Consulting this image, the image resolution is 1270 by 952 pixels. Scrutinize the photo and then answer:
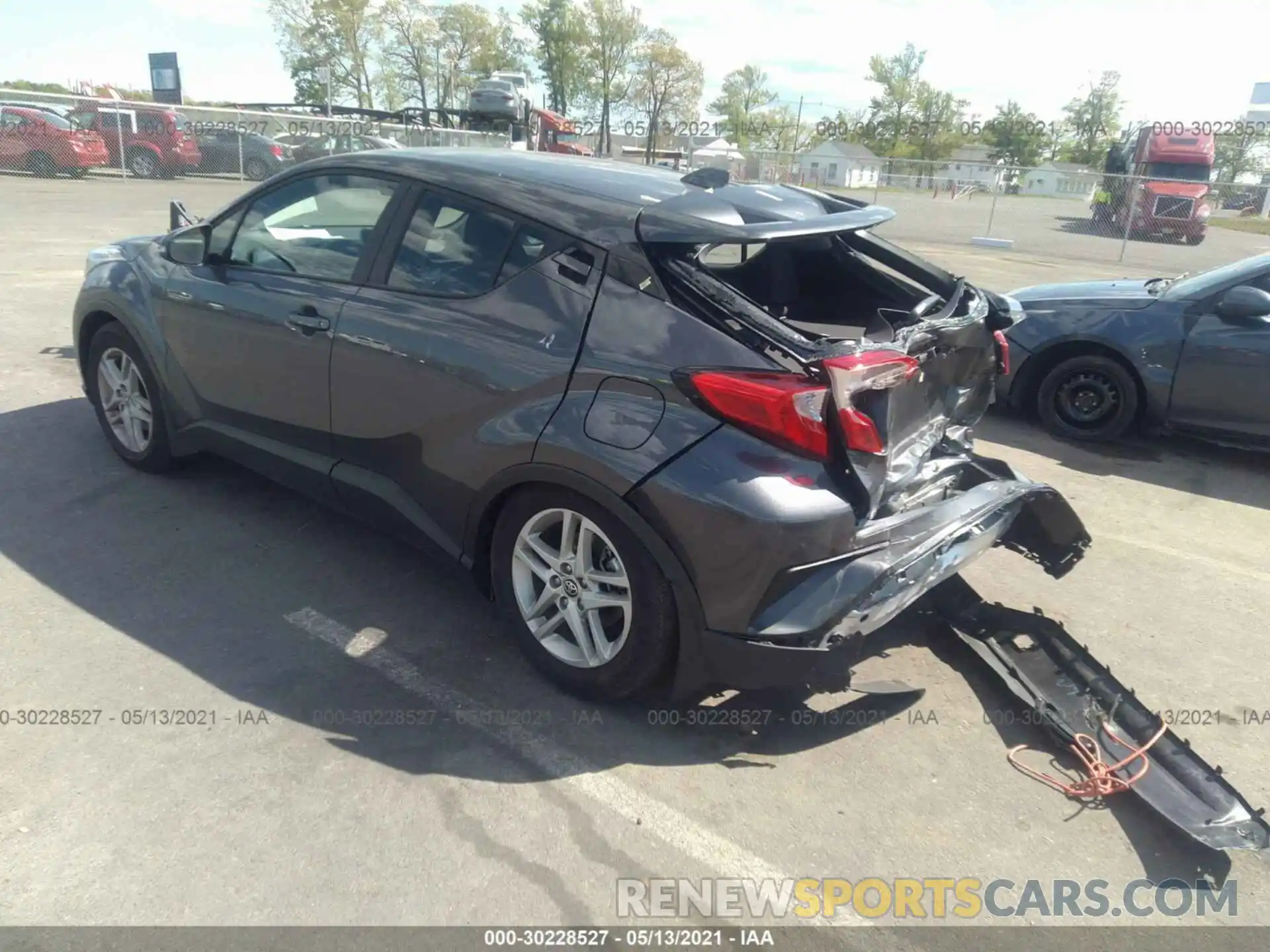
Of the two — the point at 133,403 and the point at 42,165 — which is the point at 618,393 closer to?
the point at 133,403

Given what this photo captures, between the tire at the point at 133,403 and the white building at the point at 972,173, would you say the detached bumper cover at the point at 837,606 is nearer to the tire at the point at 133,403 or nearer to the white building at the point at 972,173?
the tire at the point at 133,403

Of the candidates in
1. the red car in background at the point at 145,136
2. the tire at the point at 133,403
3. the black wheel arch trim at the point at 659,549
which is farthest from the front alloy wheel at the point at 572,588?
the red car in background at the point at 145,136

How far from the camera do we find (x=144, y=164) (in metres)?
24.9

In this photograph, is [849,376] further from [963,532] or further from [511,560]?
[511,560]

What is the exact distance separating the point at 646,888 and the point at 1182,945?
1.40 m

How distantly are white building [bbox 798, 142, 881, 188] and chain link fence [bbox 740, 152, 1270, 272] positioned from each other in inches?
4.1

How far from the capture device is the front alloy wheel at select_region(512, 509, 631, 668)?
10.1ft

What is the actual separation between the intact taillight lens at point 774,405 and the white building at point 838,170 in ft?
90.4

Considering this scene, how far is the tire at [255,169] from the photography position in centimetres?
2658

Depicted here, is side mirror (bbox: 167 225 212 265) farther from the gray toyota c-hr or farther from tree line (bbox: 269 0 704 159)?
tree line (bbox: 269 0 704 159)

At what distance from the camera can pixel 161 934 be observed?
2264 mm

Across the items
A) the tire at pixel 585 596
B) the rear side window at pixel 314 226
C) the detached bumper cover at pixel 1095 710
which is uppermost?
the rear side window at pixel 314 226

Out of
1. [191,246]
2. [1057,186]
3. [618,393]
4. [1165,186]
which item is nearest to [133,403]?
[191,246]

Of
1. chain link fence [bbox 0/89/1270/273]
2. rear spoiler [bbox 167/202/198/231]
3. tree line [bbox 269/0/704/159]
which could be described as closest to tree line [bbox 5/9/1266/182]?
tree line [bbox 269/0/704/159]
